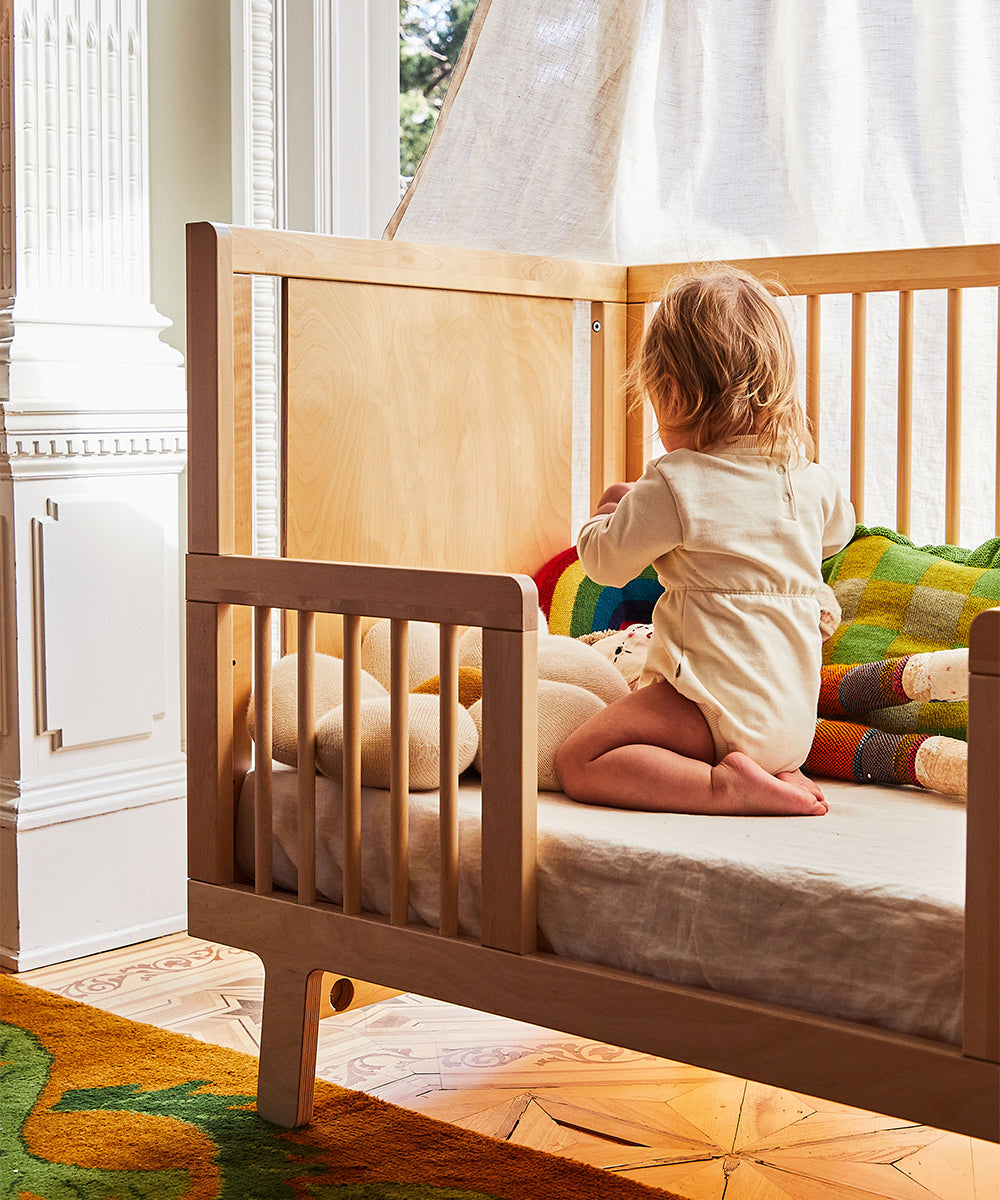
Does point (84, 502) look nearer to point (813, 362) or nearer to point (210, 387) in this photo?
point (210, 387)

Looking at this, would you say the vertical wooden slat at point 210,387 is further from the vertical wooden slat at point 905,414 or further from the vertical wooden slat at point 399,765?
the vertical wooden slat at point 905,414

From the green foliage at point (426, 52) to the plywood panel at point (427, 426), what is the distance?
0.82m

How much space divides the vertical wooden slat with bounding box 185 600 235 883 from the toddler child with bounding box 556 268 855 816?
33cm

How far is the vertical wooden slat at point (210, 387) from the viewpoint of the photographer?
1413 millimetres

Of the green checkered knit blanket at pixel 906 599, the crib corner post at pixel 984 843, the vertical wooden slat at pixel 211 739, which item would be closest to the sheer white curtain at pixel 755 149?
the green checkered knit blanket at pixel 906 599

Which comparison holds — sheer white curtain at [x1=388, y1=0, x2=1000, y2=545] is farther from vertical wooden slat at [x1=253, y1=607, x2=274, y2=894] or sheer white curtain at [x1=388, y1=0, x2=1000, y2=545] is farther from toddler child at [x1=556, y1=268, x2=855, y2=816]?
vertical wooden slat at [x1=253, y1=607, x2=274, y2=894]

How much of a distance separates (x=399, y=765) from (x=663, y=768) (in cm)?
23

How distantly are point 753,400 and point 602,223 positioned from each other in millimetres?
599

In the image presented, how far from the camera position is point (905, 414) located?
171 cm

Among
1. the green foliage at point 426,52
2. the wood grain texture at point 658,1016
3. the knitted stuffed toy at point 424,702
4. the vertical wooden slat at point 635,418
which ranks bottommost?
the wood grain texture at point 658,1016

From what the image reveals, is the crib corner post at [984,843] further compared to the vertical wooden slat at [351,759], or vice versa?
the vertical wooden slat at [351,759]

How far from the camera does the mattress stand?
41.2 inches

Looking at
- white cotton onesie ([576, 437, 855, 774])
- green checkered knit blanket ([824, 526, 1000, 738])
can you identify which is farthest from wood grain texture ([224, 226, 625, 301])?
green checkered knit blanket ([824, 526, 1000, 738])

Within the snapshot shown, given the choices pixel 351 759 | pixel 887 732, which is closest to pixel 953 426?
pixel 887 732
